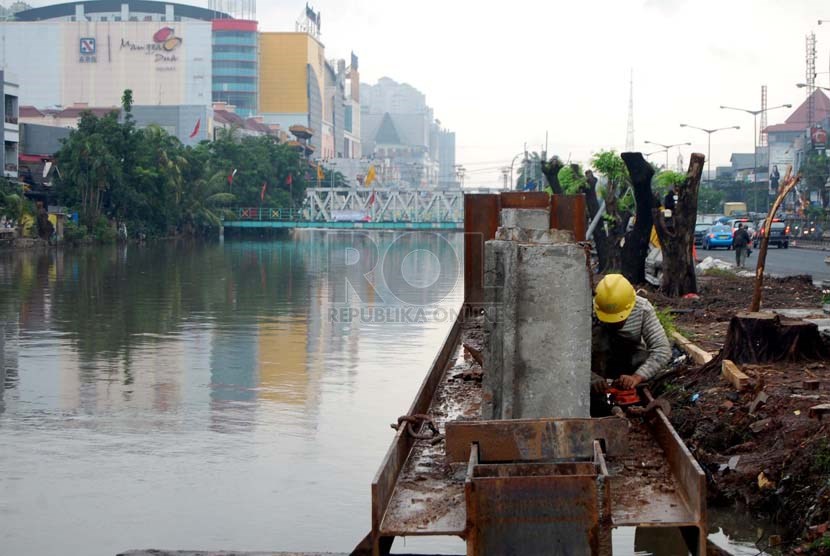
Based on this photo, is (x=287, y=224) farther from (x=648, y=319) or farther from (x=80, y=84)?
(x=648, y=319)

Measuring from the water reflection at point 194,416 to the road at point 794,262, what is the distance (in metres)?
9.70

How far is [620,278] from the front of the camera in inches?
345

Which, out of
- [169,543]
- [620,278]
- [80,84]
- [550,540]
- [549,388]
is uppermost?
[80,84]

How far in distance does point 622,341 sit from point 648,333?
0.75ft

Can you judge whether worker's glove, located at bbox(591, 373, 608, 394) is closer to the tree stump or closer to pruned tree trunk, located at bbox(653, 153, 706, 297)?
the tree stump

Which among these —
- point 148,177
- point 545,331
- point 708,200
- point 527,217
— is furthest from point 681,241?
point 708,200

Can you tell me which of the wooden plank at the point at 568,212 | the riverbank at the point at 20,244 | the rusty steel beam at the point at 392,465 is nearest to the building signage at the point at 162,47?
the riverbank at the point at 20,244

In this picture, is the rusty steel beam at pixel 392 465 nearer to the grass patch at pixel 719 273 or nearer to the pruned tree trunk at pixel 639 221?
the pruned tree trunk at pixel 639 221

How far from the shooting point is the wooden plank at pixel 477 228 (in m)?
16.7

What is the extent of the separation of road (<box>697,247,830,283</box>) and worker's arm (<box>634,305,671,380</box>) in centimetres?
1997

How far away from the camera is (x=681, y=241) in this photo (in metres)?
23.6

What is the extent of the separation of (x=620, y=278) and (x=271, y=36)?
537ft

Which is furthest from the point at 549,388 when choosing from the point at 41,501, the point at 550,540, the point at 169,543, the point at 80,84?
the point at 80,84

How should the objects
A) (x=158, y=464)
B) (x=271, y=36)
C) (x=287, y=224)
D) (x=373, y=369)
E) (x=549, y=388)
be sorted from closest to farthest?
(x=549, y=388) < (x=158, y=464) < (x=373, y=369) < (x=287, y=224) < (x=271, y=36)
